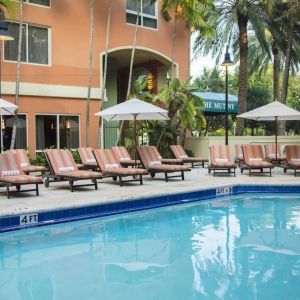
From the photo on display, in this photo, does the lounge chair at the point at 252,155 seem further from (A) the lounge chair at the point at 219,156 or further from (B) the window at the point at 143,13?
(B) the window at the point at 143,13

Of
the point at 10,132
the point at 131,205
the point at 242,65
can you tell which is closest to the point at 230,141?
the point at 242,65

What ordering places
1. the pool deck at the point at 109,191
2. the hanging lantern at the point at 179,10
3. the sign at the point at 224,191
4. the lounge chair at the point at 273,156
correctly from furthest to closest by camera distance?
the hanging lantern at the point at 179,10 → the lounge chair at the point at 273,156 → the sign at the point at 224,191 → the pool deck at the point at 109,191

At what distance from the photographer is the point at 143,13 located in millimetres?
20578

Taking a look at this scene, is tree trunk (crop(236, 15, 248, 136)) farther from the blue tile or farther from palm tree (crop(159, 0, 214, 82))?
the blue tile

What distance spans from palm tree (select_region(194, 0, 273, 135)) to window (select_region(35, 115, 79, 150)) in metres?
7.72

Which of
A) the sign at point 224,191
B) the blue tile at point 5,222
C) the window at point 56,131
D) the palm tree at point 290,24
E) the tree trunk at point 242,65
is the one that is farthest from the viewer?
the tree trunk at point 242,65

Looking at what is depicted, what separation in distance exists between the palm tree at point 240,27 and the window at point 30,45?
25.1 ft

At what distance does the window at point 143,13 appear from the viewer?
20016 mm

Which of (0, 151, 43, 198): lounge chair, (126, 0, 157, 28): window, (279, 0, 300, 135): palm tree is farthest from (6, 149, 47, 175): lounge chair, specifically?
(279, 0, 300, 135): palm tree

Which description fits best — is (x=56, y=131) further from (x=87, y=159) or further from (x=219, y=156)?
(x=219, y=156)

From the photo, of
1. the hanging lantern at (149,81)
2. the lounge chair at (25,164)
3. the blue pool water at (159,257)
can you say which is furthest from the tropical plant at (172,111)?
the blue pool water at (159,257)

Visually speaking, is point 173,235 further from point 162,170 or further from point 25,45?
point 25,45

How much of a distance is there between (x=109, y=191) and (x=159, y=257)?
467 cm

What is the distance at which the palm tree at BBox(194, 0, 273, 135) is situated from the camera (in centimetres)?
Answer: 2108
